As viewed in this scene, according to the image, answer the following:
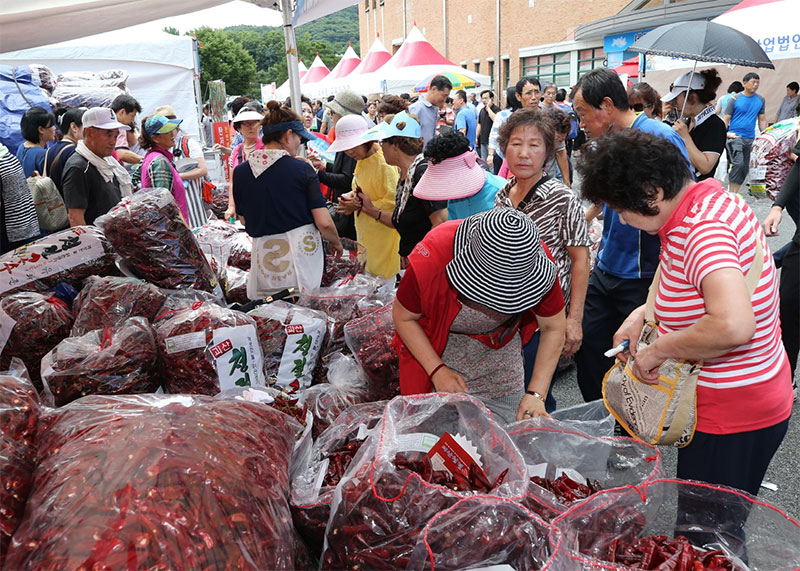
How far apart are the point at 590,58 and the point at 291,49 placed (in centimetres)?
2290

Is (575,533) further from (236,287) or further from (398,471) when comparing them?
(236,287)

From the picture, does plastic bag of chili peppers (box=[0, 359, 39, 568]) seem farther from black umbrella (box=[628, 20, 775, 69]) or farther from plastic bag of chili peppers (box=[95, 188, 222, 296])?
black umbrella (box=[628, 20, 775, 69])

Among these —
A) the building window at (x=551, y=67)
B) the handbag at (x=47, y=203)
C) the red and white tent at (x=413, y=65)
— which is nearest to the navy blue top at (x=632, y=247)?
the handbag at (x=47, y=203)

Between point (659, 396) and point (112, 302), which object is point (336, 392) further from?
point (659, 396)

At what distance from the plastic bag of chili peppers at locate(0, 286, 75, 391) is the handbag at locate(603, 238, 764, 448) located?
6.95 feet

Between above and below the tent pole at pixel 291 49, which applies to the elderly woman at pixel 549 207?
below

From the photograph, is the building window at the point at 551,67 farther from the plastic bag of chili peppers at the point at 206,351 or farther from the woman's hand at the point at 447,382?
the woman's hand at the point at 447,382

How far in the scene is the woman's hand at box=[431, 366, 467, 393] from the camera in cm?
189

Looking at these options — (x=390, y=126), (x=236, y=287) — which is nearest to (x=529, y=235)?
(x=390, y=126)

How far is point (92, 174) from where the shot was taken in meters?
3.66

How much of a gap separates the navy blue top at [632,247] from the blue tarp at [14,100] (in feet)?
19.5

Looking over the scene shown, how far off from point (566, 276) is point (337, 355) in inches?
42.2

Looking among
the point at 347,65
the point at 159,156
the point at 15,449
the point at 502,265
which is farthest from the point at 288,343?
the point at 347,65

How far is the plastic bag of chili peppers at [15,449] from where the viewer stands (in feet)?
3.73
